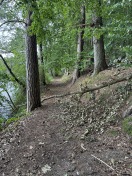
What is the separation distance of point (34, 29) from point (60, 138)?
8.27 ft

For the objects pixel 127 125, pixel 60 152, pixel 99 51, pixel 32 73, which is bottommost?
pixel 60 152

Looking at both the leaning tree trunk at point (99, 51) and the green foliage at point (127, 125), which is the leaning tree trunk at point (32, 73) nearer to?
the leaning tree trunk at point (99, 51)

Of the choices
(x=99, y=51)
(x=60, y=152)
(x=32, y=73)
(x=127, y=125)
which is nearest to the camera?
(x=60, y=152)

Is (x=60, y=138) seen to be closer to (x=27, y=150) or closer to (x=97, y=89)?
(x=27, y=150)

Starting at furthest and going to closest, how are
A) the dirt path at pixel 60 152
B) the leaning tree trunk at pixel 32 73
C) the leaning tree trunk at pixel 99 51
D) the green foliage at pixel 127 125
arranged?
the leaning tree trunk at pixel 99 51 → the leaning tree trunk at pixel 32 73 → the green foliage at pixel 127 125 → the dirt path at pixel 60 152

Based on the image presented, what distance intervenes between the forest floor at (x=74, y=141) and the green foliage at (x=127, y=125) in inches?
4.1

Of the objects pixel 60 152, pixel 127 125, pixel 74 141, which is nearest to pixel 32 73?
pixel 74 141

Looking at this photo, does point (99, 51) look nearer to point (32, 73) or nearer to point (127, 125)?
point (32, 73)

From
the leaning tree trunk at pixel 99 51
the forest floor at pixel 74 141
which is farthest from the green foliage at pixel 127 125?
the leaning tree trunk at pixel 99 51

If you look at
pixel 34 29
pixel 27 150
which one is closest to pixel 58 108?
pixel 27 150

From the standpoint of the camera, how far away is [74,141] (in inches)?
168

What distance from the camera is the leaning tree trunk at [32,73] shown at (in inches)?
263

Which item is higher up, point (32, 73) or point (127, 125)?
point (32, 73)

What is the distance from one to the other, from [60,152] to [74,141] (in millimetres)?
467
